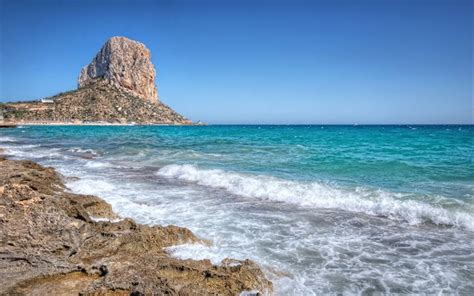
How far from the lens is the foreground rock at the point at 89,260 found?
14.0 feet

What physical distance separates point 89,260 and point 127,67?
159733 mm

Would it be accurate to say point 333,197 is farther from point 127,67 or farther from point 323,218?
point 127,67

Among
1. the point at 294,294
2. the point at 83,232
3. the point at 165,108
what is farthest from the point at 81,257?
the point at 165,108

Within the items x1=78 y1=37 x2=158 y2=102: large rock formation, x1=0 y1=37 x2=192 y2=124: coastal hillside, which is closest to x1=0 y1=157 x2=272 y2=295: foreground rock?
x1=0 y1=37 x2=192 y2=124: coastal hillside

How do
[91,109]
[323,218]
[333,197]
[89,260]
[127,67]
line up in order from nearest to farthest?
[89,260] < [323,218] < [333,197] < [91,109] < [127,67]

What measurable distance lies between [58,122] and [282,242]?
388 feet

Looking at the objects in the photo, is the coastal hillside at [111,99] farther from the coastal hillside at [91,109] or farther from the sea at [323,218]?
the sea at [323,218]

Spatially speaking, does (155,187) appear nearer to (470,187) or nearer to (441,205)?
(441,205)

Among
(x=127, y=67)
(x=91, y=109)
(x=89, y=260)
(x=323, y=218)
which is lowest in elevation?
(x=323, y=218)

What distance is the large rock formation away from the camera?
496 ft

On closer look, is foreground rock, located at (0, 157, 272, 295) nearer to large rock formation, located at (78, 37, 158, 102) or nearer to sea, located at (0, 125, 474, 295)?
sea, located at (0, 125, 474, 295)

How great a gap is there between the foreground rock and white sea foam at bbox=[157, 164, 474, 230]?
18.4ft

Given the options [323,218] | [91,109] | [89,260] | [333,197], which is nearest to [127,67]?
[91,109]

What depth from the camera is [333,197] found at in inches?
432
